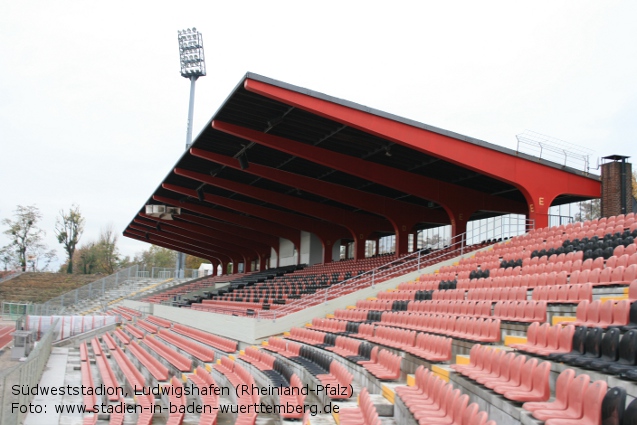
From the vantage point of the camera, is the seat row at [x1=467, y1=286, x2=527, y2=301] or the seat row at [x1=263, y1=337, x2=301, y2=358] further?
the seat row at [x1=263, y1=337, x2=301, y2=358]

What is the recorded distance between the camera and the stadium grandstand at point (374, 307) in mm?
5575

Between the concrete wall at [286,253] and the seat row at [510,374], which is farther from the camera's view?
the concrete wall at [286,253]

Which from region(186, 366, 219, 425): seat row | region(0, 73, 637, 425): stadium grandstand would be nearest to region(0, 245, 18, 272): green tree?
region(0, 73, 637, 425): stadium grandstand

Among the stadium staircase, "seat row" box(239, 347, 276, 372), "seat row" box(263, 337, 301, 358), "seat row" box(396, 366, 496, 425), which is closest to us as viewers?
"seat row" box(396, 366, 496, 425)

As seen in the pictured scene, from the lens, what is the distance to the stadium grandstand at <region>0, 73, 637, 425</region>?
5575 millimetres

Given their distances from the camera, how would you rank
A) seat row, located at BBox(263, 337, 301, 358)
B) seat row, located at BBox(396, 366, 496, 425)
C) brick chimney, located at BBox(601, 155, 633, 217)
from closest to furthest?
1. seat row, located at BBox(396, 366, 496, 425)
2. seat row, located at BBox(263, 337, 301, 358)
3. brick chimney, located at BBox(601, 155, 633, 217)

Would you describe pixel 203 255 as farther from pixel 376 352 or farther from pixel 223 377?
pixel 376 352

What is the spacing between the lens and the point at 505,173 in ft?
54.4

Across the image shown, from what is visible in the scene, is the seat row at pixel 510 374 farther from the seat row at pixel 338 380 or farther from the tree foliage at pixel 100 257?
the tree foliage at pixel 100 257

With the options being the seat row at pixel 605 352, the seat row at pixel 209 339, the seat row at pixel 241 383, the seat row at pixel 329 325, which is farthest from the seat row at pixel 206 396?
the seat row at pixel 605 352

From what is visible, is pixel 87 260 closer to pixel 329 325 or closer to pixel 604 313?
pixel 329 325

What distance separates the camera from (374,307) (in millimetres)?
14578

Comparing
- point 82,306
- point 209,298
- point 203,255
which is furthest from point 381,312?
point 203,255

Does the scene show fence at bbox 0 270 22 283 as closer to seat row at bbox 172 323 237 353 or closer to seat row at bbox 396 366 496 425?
seat row at bbox 172 323 237 353
